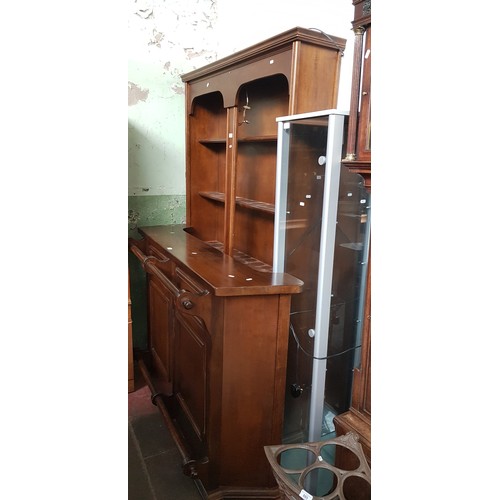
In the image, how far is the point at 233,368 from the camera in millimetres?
1713

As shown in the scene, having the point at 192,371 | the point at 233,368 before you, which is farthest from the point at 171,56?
the point at 233,368

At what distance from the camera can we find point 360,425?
121 cm

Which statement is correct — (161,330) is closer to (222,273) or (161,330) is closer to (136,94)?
(222,273)

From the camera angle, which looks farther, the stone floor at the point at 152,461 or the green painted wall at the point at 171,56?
the green painted wall at the point at 171,56

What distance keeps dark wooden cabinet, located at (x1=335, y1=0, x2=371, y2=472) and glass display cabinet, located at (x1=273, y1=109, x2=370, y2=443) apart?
331 millimetres

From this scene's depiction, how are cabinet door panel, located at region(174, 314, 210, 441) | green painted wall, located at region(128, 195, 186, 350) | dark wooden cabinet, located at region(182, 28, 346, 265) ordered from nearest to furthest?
1. dark wooden cabinet, located at region(182, 28, 346, 265)
2. cabinet door panel, located at region(174, 314, 210, 441)
3. green painted wall, located at region(128, 195, 186, 350)

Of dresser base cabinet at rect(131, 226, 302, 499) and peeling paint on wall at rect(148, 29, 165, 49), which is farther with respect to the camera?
peeling paint on wall at rect(148, 29, 165, 49)

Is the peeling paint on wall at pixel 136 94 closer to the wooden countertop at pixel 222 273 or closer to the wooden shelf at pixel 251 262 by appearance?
the wooden countertop at pixel 222 273

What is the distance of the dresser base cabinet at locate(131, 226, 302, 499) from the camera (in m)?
1.69

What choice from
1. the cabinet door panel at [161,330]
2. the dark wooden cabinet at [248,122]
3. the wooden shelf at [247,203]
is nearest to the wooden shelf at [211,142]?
the dark wooden cabinet at [248,122]

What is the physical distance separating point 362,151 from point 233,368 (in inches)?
38.9

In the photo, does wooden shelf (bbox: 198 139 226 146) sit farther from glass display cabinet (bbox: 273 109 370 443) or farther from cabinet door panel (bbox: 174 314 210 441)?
cabinet door panel (bbox: 174 314 210 441)

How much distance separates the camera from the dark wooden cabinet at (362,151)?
111cm

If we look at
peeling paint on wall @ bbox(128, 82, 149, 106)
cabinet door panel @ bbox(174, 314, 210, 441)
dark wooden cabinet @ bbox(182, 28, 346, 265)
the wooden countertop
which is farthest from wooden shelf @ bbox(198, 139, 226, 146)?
cabinet door panel @ bbox(174, 314, 210, 441)
